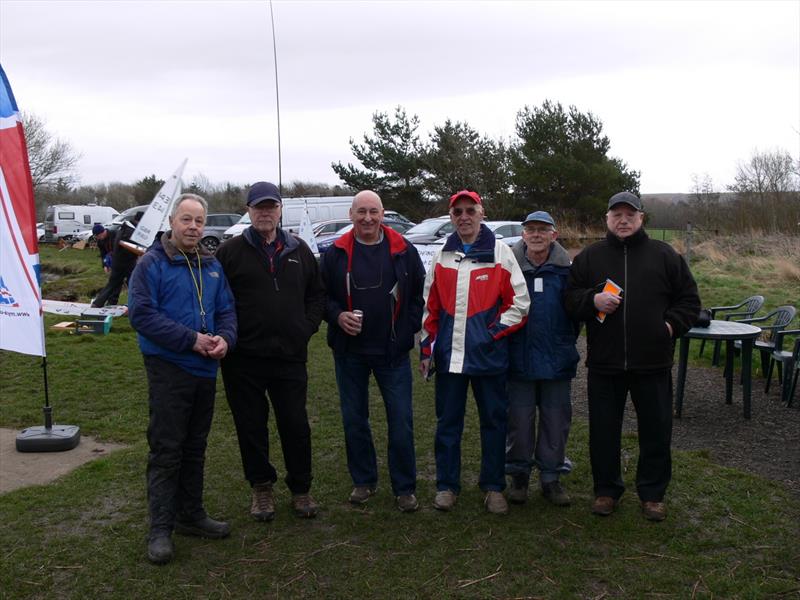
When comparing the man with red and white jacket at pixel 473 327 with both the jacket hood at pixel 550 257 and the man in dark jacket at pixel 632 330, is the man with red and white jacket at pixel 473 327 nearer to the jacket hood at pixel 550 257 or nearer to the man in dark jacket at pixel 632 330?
the jacket hood at pixel 550 257

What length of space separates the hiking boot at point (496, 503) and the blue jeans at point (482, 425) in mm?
39

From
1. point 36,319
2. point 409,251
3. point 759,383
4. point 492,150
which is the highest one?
point 492,150

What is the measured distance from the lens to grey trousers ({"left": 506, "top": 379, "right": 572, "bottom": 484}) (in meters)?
4.33

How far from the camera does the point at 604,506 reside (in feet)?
13.8

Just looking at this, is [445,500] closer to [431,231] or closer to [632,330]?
[632,330]

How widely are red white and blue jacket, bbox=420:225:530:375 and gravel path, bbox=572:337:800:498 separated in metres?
2.08

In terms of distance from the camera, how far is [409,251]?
171 inches

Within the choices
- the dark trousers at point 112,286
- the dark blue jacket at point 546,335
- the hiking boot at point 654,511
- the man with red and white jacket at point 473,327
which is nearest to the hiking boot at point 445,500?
the man with red and white jacket at point 473,327

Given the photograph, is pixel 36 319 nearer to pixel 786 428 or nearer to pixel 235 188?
pixel 786 428

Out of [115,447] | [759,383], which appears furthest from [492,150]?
[115,447]

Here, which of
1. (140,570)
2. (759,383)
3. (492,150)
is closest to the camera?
(140,570)

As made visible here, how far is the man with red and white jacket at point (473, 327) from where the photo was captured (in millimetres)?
4152

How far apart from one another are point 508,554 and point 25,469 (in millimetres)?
3445

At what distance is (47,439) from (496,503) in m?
3.41
